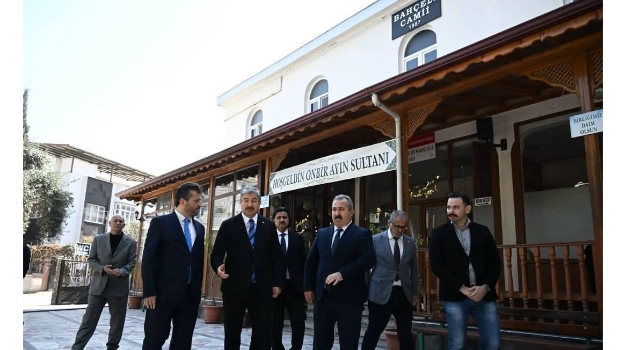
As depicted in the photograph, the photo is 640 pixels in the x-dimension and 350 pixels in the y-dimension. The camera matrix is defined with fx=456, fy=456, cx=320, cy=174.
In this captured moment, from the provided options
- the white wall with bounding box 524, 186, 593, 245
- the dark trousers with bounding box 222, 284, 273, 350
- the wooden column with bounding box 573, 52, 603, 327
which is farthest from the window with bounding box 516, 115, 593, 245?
the dark trousers with bounding box 222, 284, 273, 350

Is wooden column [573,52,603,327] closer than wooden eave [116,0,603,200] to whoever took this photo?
Yes

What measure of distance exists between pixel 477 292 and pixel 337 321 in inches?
49.0

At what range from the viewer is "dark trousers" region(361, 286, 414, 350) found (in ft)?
15.4

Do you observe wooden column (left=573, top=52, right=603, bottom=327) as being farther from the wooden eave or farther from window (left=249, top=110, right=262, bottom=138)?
window (left=249, top=110, right=262, bottom=138)

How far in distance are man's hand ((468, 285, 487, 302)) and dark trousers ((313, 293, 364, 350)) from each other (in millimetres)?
968

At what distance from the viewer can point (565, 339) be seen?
495 centimetres

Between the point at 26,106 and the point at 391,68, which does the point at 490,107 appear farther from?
the point at 26,106

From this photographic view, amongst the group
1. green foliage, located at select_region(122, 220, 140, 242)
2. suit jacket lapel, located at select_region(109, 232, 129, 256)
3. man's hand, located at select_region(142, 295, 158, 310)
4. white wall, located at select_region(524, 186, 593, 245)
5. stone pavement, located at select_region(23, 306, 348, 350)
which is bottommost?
stone pavement, located at select_region(23, 306, 348, 350)

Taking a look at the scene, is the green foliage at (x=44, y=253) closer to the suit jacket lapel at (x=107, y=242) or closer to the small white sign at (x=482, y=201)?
the suit jacket lapel at (x=107, y=242)

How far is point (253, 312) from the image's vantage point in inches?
165

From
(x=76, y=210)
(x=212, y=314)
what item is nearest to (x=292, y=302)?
(x=212, y=314)

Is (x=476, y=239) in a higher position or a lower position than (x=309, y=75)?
lower
